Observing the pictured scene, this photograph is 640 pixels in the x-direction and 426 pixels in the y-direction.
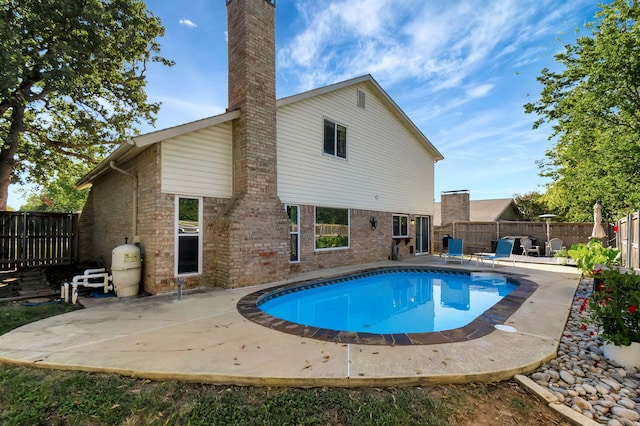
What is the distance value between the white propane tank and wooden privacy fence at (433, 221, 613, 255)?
55.6 feet

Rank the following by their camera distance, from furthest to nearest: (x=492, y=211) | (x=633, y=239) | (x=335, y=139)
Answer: (x=492, y=211)
(x=335, y=139)
(x=633, y=239)

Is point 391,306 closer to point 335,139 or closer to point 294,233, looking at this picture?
point 294,233

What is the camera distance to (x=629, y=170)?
11266 millimetres

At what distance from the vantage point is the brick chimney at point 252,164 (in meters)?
Answer: 7.14

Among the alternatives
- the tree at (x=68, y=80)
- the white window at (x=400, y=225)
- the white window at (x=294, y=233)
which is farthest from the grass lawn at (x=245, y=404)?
the white window at (x=400, y=225)

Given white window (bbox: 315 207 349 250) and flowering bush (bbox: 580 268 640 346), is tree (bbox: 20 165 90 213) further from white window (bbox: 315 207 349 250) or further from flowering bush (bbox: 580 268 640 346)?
flowering bush (bbox: 580 268 640 346)

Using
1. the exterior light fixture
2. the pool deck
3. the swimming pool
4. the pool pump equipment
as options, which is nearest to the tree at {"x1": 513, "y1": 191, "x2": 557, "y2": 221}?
the exterior light fixture

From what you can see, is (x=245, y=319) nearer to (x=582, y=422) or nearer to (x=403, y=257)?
(x=582, y=422)

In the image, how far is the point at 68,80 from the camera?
32.8 feet

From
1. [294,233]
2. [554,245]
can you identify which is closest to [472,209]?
[554,245]

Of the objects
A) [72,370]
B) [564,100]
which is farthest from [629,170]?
[72,370]

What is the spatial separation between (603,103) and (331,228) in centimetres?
1174

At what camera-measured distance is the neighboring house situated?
→ 25094 millimetres

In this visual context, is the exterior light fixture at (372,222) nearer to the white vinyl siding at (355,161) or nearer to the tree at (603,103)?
the white vinyl siding at (355,161)
